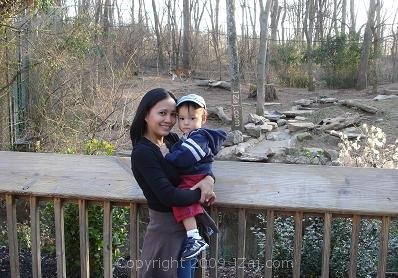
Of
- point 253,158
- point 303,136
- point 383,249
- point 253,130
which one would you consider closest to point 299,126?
point 303,136

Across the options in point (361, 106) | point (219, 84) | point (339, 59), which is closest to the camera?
point (361, 106)

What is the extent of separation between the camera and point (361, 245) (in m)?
3.90

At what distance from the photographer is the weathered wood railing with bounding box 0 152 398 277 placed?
5.84ft

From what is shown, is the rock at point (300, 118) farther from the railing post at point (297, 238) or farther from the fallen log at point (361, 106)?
the railing post at point (297, 238)

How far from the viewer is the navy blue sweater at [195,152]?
175 centimetres

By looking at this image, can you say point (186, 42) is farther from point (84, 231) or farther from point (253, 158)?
point (84, 231)

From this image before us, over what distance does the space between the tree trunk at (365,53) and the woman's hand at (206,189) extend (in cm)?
1759

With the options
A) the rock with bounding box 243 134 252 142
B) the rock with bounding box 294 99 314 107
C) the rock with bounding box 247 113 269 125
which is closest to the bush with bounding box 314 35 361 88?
the rock with bounding box 294 99 314 107

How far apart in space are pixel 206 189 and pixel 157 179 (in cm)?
18

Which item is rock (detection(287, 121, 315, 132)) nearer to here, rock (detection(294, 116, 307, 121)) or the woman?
rock (detection(294, 116, 307, 121))

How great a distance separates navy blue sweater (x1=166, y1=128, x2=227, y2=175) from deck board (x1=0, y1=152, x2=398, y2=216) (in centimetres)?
11

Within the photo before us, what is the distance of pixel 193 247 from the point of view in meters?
1.76

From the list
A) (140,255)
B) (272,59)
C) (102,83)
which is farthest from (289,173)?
(272,59)

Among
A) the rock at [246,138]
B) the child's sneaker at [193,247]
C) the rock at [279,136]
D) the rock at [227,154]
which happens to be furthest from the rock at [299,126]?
the child's sneaker at [193,247]
